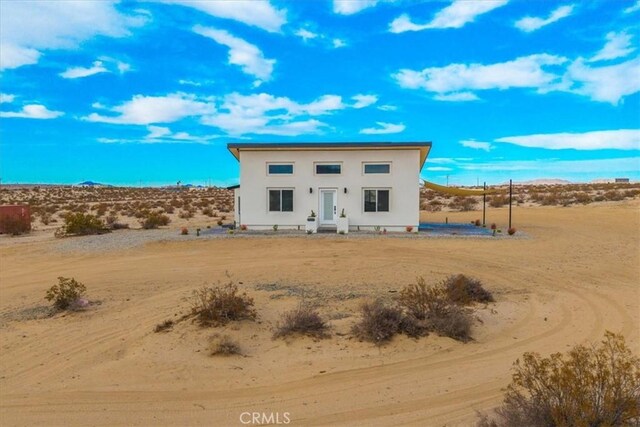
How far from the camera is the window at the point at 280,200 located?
20.0 m

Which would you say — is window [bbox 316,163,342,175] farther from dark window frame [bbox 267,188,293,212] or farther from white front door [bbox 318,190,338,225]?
dark window frame [bbox 267,188,293,212]

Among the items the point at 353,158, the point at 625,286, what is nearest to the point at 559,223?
the point at 353,158

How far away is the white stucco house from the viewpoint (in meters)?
19.4

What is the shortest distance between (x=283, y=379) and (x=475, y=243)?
1247cm

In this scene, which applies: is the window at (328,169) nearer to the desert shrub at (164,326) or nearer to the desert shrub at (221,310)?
the desert shrub at (221,310)

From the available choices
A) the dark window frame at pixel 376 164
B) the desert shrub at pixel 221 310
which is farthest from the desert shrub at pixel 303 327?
the dark window frame at pixel 376 164

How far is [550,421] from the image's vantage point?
3.56 meters

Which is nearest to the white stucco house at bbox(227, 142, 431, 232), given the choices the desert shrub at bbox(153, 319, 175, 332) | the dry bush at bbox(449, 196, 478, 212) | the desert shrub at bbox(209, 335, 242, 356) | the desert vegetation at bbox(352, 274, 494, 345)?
the desert vegetation at bbox(352, 274, 494, 345)

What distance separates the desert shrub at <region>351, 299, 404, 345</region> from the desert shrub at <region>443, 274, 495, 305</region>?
6.45ft

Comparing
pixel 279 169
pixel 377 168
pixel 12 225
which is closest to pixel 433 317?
pixel 377 168

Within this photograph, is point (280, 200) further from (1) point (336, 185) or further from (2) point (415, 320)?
(2) point (415, 320)

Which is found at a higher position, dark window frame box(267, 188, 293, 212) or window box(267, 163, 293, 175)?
window box(267, 163, 293, 175)

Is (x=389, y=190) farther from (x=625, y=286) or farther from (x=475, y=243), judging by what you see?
(x=625, y=286)

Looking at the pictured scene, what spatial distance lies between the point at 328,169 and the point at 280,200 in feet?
8.58
